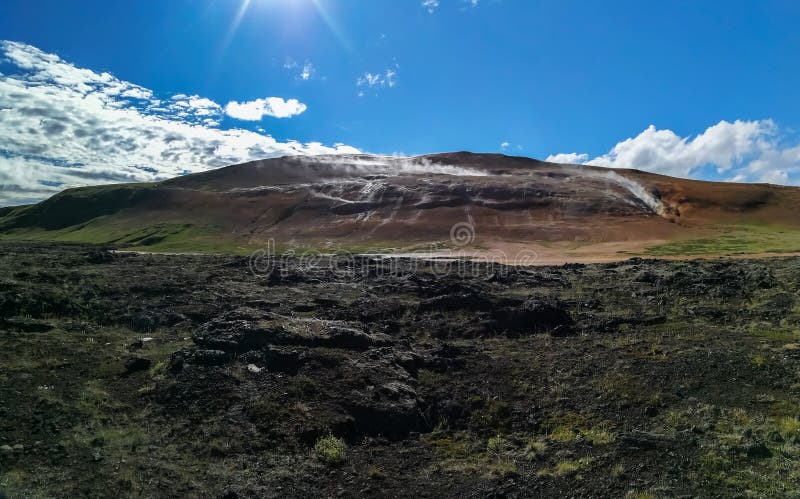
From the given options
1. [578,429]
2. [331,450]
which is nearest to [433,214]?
[578,429]

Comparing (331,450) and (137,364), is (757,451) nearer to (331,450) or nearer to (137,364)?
(331,450)

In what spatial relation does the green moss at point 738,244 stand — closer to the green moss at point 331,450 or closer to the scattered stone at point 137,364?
the green moss at point 331,450

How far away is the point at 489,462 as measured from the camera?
1012 centimetres

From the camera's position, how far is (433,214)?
91.9 metres

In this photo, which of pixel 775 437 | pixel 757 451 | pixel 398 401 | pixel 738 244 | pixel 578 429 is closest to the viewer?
pixel 757 451

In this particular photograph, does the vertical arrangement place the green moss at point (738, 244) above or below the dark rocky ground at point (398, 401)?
above

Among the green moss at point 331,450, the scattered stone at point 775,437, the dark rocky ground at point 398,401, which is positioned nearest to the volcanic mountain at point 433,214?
the dark rocky ground at point 398,401

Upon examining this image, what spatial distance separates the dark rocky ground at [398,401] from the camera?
912cm

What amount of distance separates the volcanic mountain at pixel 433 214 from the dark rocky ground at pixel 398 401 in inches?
1755

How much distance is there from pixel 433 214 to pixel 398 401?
80.3 m

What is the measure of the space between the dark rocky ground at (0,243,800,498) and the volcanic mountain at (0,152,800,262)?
44.6 meters

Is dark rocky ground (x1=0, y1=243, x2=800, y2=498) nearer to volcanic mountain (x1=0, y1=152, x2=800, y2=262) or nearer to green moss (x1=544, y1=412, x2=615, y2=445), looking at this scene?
green moss (x1=544, y1=412, x2=615, y2=445)

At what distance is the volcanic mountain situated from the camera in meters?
74.9

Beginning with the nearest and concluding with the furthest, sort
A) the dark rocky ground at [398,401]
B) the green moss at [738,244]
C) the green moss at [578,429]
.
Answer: the dark rocky ground at [398,401]
the green moss at [578,429]
the green moss at [738,244]
